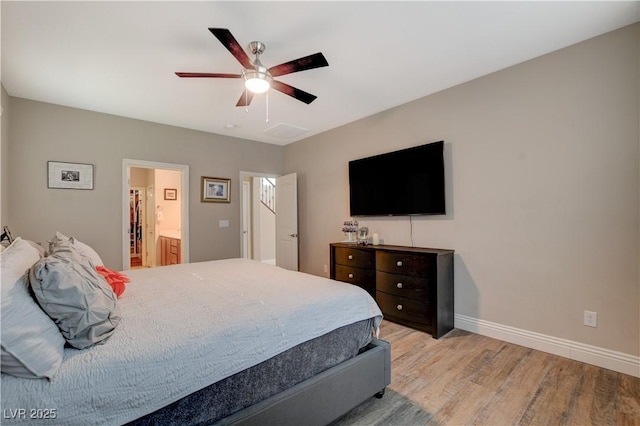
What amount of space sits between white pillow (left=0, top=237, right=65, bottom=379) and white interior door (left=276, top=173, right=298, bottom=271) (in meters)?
4.06

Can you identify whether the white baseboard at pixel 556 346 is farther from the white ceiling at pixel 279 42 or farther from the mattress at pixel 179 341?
the white ceiling at pixel 279 42

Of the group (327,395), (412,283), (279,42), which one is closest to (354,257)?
(412,283)

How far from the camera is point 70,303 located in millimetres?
1175

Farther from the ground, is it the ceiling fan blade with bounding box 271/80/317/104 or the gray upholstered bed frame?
the ceiling fan blade with bounding box 271/80/317/104

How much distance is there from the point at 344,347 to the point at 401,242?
86.7 inches

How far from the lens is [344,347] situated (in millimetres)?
1779

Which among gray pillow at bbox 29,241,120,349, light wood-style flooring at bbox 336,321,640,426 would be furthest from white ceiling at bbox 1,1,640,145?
light wood-style flooring at bbox 336,321,640,426

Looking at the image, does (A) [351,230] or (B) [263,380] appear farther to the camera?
(A) [351,230]

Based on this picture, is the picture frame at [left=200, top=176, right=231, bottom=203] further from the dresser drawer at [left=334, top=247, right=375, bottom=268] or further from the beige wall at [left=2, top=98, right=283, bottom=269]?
the dresser drawer at [left=334, top=247, right=375, bottom=268]

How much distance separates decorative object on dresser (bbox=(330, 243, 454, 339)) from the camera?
116 inches

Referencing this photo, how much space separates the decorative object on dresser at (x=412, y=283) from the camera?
116 inches

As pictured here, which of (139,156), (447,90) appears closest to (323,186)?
(447,90)

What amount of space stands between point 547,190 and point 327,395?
250 centimetres

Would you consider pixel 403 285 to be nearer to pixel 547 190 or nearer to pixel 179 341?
pixel 547 190
